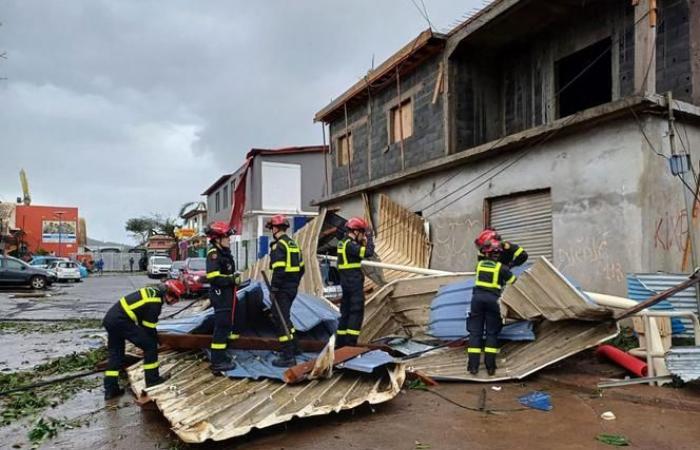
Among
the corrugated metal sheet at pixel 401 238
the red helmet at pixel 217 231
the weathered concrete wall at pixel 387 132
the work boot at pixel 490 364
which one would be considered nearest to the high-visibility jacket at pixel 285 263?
the red helmet at pixel 217 231

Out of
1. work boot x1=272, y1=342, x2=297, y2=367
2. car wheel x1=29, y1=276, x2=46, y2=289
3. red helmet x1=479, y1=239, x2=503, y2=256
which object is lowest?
car wheel x1=29, y1=276, x2=46, y2=289

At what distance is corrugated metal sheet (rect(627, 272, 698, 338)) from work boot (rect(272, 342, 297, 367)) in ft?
14.6

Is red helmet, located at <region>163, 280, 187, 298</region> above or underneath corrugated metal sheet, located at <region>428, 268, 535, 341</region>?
above

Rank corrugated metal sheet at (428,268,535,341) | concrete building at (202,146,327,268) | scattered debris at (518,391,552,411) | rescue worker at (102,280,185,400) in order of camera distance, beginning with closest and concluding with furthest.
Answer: scattered debris at (518,391,552,411), rescue worker at (102,280,185,400), corrugated metal sheet at (428,268,535,341), concrete building at (202,146,327,268)

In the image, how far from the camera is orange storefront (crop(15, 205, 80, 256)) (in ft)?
145

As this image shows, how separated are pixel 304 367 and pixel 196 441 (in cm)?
152

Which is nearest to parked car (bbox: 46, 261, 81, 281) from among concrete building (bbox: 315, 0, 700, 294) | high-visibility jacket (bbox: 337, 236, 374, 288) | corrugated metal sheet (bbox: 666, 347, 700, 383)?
concrete building (bbox: 315, 0, 700, 294)

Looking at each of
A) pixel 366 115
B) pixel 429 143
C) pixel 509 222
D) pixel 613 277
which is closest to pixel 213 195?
pixel 366 115

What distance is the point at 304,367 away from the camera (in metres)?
5.06

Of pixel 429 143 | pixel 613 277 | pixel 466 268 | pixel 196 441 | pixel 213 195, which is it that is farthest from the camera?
pixel 213 195

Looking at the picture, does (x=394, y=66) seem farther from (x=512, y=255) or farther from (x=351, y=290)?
(x=351, y=290)

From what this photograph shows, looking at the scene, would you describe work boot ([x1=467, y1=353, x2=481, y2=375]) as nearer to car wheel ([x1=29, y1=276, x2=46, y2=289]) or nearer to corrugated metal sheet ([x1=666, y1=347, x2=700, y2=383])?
corrugated metal sheet ([x1=666, y1=347, x2=700, y2=383])

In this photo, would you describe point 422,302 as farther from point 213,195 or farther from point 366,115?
point 213,195

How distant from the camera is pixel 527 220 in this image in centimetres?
974
